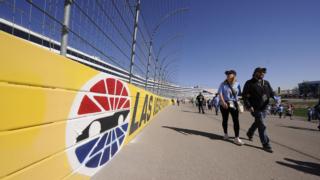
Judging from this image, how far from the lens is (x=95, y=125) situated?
7.45ft

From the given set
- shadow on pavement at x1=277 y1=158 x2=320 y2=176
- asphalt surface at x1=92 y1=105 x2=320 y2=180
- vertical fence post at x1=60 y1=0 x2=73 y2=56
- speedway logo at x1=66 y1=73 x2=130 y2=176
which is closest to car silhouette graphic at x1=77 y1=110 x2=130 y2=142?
speedway logo at x1=66 y1=73 x2=130 y2=176

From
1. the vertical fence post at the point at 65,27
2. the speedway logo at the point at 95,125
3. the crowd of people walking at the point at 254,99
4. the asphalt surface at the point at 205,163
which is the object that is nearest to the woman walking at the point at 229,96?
the crowd of people walking at the point at 254,99

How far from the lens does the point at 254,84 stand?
479 centimetres

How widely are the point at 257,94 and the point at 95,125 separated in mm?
3634

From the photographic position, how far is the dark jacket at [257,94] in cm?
469

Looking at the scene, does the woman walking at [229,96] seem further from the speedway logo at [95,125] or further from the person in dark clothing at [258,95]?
the speedway logo at [95,125]

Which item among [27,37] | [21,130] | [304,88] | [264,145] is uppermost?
[304,88]

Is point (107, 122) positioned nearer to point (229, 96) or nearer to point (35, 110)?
point (35, 110)

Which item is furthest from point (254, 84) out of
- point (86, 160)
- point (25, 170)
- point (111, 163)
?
point (25, 170)

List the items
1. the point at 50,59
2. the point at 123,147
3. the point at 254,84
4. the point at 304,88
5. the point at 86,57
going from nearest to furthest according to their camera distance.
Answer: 1. the point at 50,59
2. the point at 86,57
3. the point at 123,147
4. the point at 254,84
5. the point at 304,88

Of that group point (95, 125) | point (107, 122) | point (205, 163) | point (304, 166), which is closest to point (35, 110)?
point (95, 125)

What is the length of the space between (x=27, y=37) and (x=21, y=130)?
75cm

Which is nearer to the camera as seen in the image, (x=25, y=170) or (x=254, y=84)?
(x=25, y=170)

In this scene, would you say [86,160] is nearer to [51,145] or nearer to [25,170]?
[51,145]
